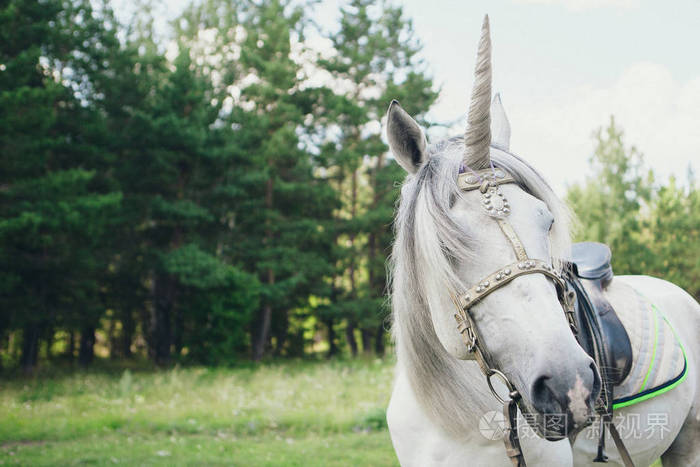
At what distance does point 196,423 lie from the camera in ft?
25.1

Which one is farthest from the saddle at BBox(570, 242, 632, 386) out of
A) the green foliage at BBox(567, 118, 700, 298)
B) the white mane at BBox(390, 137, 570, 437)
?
the green foliage at BBox(567, 118, 700, 298)

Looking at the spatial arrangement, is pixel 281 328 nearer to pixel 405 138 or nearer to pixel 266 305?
pixel 266 305

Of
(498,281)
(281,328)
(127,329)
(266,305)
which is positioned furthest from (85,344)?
(498,281)

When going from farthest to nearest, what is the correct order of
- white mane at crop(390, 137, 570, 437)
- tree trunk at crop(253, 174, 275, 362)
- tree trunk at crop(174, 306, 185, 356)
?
1. tree trunk at crop(253, 174, 275, 362)
2. tree trunk at crop(174, 306, 185, 356)
3. white mane at crop(390, 137, 570, 437)

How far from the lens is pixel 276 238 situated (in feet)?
59.8

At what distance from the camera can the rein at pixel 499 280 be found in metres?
1.36

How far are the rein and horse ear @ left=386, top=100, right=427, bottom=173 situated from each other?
0.68 ft

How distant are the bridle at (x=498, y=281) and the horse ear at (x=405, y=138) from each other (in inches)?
9.0

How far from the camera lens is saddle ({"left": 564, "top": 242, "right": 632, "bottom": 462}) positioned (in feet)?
6.28

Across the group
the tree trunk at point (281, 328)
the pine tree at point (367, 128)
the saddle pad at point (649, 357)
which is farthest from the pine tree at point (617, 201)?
the saddle pad at point (649, 357)

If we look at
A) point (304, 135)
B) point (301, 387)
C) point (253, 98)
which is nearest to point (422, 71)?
point (304, 135)

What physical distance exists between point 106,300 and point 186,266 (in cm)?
489

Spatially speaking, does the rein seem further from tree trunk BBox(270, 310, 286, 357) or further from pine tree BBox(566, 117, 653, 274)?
tree trunk BBox(270, 310, 286, 357)

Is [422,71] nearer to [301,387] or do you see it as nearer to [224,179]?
[224,179]
